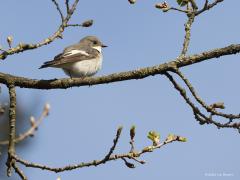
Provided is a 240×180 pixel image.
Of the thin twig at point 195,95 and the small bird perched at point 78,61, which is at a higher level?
the thin twig at point 195,95

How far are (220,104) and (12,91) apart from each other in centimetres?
220

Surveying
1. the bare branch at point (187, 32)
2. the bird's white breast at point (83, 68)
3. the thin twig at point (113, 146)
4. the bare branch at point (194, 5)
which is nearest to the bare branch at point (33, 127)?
the thin twig at point (113, 146)

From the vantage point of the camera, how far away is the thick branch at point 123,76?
5.98 m

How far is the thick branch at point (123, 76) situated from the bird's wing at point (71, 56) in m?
2.89

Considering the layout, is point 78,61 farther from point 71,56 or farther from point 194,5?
point 194,5

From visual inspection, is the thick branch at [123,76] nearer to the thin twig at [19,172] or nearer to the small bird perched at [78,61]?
the thin twig at [19,172]

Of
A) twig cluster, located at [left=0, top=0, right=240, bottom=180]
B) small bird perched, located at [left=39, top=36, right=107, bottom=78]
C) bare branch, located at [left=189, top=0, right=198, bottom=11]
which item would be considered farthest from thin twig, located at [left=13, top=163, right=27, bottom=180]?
small bird perched, located at [left=39, top=36, right=107, bottom=78]

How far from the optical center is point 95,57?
38.2 feet

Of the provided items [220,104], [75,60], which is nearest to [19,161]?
[220,104]

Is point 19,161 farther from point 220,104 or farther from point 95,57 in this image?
point 95,57

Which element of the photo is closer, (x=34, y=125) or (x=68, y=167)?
(x=34, y=125)

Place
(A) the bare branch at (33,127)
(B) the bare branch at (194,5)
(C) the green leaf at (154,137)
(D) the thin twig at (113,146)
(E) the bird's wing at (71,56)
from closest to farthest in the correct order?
(A) the bare branch at (33,127) → (D) the thin twig at (113,146) → (C) the green leaf at (154,137) → (B) the bare branch at (194,5) → (E) the bird's wing at (71,56)

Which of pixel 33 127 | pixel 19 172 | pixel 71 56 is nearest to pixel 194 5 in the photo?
pixel 19 172

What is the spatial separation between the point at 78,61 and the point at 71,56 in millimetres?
163
